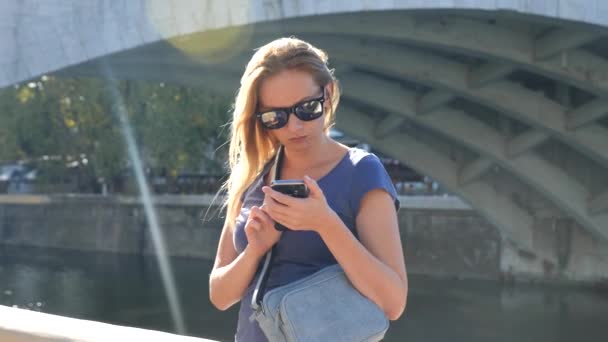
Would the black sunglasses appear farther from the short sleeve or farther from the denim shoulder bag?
the denim shoulder bag

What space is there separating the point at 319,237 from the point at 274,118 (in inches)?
10.3

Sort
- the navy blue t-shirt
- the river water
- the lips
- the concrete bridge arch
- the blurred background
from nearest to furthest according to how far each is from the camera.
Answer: the navy blue t-shirt < the lips < the concrete bridge arch < the blurred background < the river water

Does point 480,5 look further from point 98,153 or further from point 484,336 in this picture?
point 98,153

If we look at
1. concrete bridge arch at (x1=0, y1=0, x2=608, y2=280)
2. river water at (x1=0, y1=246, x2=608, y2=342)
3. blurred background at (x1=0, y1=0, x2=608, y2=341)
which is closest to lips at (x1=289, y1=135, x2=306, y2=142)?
blurred background at (x1=0, y1=0, x2=608, y2=341)

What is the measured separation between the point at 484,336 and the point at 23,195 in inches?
600

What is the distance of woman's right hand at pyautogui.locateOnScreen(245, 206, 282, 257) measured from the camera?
4.96 ft

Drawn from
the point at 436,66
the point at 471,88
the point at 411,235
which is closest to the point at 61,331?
the point at 436,66

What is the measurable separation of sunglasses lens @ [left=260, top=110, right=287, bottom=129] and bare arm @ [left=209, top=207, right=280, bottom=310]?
0.20m

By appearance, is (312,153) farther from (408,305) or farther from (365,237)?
(408,305)

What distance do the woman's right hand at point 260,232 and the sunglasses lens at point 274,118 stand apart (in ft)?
0.63

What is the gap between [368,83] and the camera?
486 inches

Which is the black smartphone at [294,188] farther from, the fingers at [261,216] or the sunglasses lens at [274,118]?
the sunglasses lens at [274,118]

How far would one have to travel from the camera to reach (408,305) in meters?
14.3

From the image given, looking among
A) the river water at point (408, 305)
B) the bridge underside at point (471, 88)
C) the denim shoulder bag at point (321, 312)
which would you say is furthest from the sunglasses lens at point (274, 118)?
the river water at point (408, 305)
